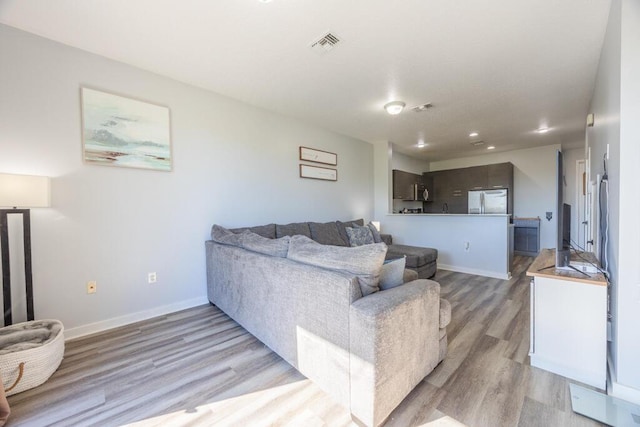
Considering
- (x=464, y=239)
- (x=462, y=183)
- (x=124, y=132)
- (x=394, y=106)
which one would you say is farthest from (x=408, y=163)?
(x=124, y=132)

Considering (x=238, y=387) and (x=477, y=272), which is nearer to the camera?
(x=238, y=387)

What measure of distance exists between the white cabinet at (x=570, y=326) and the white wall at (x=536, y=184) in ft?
17.1

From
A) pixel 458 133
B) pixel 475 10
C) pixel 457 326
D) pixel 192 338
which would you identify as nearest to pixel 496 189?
pixel 458 133

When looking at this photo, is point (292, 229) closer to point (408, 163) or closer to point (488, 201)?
Result: point (408, 163)

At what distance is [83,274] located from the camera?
7.63 ft

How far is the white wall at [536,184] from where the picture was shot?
5.74m

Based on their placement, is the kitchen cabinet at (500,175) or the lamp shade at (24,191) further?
the kitchen cabinet at (500,175)

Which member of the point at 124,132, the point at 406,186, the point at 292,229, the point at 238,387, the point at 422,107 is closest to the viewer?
the point at 238,387

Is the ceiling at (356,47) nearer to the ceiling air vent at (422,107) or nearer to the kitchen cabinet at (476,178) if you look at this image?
the ceiling air vent at (422,107)

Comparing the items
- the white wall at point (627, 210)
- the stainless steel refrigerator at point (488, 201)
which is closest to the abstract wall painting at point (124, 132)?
the white wall at point (627, 210)

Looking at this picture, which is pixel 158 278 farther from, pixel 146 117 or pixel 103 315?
pixel 146 117

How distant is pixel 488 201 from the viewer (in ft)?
20.1

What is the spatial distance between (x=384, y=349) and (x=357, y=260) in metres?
0.47

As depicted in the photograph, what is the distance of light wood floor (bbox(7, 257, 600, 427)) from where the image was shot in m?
1.41
